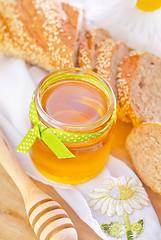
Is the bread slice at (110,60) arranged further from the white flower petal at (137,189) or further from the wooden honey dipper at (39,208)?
the wooden honey dipper at (39,208)

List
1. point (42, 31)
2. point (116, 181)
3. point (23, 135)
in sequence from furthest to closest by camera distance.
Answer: point (42, 31)
point (23, 135)
point (116, 181)

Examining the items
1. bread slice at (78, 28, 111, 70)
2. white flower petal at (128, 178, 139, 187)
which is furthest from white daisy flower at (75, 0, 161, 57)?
white flower petal at (128, 178, 139, 187)

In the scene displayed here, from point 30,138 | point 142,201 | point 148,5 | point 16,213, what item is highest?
point 148,5

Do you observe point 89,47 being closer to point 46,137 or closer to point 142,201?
point 46,137

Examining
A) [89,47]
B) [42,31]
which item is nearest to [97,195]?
[89,47]

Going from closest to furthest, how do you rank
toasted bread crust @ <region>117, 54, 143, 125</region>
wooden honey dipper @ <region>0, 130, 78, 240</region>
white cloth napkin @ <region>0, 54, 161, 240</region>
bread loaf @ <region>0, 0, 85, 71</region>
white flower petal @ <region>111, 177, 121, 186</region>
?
1. wooden honey dipper @ <region>0, 130, 78, 240</region>
2. white cloth napkin @ <region>0, 54, 161, 240</region>
3. white flower petal @ <region>111, 177, 121, 186</region>
4. toasted bread crust @ <region>117, 54, 143, 125</region>
5. bread loaf @ <region>0, 0, 85, 71</region>

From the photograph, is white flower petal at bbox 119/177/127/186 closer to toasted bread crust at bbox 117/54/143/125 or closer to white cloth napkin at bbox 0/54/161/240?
white cloth napkin at bbox 0/54/161/240

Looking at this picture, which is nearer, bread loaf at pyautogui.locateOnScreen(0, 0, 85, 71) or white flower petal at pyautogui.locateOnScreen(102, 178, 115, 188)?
white flower petal at pyautogui.locateOnScreen(102, 178, 115, 188)
